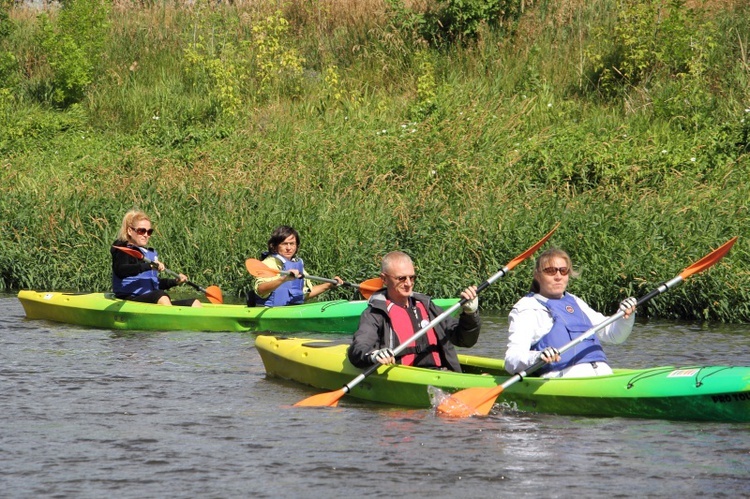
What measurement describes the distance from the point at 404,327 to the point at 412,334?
67mm

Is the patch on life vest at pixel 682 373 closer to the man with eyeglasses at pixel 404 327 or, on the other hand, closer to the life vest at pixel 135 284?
the man with eyeglasses at pixel 404 327

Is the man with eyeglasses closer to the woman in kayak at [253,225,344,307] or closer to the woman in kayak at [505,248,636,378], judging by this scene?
the woman in kayak at [505,248,636,378]

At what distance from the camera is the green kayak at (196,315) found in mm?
10250

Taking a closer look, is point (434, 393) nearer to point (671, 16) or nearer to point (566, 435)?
point (566, 435)

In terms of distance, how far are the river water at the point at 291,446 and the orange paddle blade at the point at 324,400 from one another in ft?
0.37

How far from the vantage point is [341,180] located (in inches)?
547

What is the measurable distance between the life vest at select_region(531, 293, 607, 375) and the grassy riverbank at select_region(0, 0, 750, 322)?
4.03 meters

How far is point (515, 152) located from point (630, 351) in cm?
553

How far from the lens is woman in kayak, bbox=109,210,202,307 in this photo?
10.4 metres

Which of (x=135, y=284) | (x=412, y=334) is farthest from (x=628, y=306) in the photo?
(x=135, y=284)

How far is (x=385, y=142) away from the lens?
15203 millimetres

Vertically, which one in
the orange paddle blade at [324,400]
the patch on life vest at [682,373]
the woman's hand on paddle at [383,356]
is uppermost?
the woman's hand on paddle at [383,356]

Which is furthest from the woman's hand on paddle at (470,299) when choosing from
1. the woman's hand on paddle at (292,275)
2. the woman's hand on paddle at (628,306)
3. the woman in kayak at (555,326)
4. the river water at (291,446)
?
the woman's hand on paddle at (292,275)

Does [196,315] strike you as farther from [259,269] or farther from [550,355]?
[550,355]
